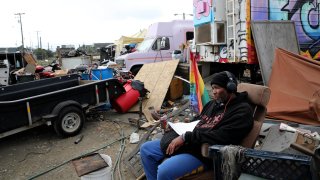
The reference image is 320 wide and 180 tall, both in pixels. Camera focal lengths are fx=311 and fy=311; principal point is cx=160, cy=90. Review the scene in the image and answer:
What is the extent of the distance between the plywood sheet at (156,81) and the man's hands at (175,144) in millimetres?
4273

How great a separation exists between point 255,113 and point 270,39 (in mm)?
4497

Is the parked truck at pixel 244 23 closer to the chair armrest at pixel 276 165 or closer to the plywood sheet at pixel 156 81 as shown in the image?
the plywood sheet at pixel 156 81

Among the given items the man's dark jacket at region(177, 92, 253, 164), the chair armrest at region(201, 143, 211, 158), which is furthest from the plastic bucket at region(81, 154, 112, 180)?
the chair armrest at region(201, 143, 211, 158)

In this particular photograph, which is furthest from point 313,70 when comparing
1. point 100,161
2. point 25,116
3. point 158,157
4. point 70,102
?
point 25,116

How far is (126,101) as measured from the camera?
318 inches

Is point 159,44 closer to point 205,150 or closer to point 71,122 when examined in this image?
point 71,122

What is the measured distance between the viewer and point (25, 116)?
5848mm

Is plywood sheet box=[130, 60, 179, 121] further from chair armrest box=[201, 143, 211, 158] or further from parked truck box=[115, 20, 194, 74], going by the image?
chair armrest box=[201, 143, 211, 158]

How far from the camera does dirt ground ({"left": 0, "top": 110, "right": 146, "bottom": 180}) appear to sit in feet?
16.0

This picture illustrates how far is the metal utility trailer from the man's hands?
359 centimetres

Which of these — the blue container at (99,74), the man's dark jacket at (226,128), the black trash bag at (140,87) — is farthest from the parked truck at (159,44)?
the man's dark jacket at (226,128)

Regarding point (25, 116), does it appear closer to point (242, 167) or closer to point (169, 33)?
point (242, 167)

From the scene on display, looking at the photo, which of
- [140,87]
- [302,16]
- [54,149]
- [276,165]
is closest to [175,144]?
[276,165]

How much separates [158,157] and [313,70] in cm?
353
